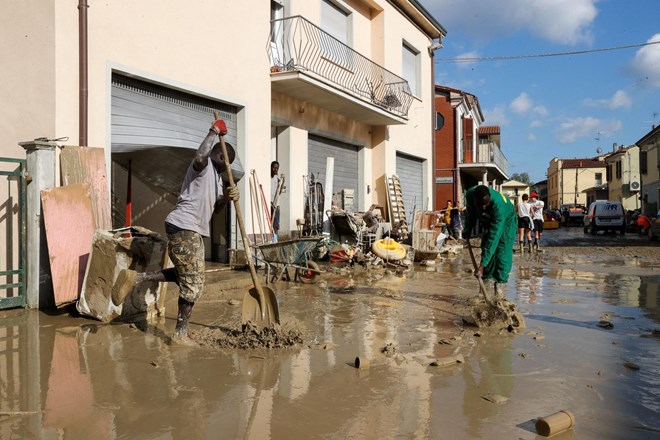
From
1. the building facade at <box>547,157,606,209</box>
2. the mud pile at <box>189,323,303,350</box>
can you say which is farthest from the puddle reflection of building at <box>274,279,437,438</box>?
the building facade at <box>547,157,606,209</box>

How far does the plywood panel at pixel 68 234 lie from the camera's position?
5859 mm

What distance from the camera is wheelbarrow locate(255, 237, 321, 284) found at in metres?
Result: 8.12

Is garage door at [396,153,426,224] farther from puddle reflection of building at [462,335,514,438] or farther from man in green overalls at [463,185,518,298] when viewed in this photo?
puddle reflection of building at [462,335,514,438]

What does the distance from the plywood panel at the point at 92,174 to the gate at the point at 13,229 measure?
48cm

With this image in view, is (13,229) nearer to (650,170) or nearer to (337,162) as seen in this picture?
(337,162)

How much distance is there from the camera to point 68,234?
604 centimetres

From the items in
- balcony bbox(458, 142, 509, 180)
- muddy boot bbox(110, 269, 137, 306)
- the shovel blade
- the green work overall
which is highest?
balcony bbox(458, 142, 509, 180)

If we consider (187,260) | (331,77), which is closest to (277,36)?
(331,77)

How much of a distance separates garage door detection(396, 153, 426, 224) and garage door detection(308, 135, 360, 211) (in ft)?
8.43

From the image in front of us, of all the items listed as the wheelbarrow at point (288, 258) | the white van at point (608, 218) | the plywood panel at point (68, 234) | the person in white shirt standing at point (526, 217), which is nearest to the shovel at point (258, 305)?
the plywood panel at point (68, 234)

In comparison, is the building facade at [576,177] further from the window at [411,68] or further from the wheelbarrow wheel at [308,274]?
the wheelbarrow wheel at [308,274]

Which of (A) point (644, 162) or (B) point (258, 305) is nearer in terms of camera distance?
(B) point (258, 305)

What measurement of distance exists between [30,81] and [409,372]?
5.41 m

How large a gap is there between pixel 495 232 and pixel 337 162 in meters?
8.57
